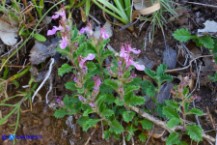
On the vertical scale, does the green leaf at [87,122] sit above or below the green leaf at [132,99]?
below

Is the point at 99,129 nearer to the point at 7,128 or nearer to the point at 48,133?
the point at 48,133

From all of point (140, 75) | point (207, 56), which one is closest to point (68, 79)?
point (140, 75)

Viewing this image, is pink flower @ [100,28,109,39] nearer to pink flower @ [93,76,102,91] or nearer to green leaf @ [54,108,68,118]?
pink flower @ [93,76,102,91]

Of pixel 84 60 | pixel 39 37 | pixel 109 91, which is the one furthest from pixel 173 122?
pixel 39 37

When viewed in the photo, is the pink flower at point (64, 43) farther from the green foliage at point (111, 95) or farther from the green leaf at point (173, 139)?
the green leaf at point (173, 139)

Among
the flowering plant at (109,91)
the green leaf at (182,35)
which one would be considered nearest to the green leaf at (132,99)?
the flowering plant at (109,91)

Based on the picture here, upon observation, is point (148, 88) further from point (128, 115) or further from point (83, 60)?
point (83, 60)
